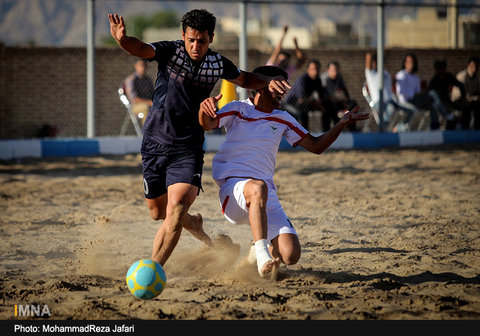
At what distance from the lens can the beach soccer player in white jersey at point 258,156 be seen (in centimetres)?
459

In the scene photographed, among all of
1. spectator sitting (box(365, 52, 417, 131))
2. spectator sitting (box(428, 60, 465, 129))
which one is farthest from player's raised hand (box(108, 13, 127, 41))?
spectator sitting (box(428, 60, 465, 129))

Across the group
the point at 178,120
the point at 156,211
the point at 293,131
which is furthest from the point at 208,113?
the point at 156,211

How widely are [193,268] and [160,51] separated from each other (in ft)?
5.77

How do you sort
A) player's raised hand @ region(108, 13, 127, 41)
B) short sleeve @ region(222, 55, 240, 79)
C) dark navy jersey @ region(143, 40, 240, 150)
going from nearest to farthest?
player's raised hand @ region(108, 13, 127, 41)
dark navy jersey @ region(143, 40, 240, 150)
short sleeve @ region(222, 55, 240, 79)

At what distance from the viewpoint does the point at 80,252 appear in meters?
5.43

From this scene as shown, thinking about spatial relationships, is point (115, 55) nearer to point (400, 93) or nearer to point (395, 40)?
point (400, 93)

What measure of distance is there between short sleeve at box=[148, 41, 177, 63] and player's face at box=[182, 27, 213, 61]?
0.11 m

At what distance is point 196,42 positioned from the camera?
440 centimetres

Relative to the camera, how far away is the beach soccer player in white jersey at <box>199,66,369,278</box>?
4.59 meters

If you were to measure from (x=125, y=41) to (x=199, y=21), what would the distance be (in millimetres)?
563

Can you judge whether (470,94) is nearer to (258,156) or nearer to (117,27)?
(258,156)

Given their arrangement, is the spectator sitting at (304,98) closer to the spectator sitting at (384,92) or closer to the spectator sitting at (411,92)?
the spectator sitting at (384,92)

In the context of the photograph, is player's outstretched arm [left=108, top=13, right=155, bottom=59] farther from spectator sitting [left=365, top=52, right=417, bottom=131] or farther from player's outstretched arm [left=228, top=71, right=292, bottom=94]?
spectator sitting [left=365, top=52, right=417, bottom=131]
